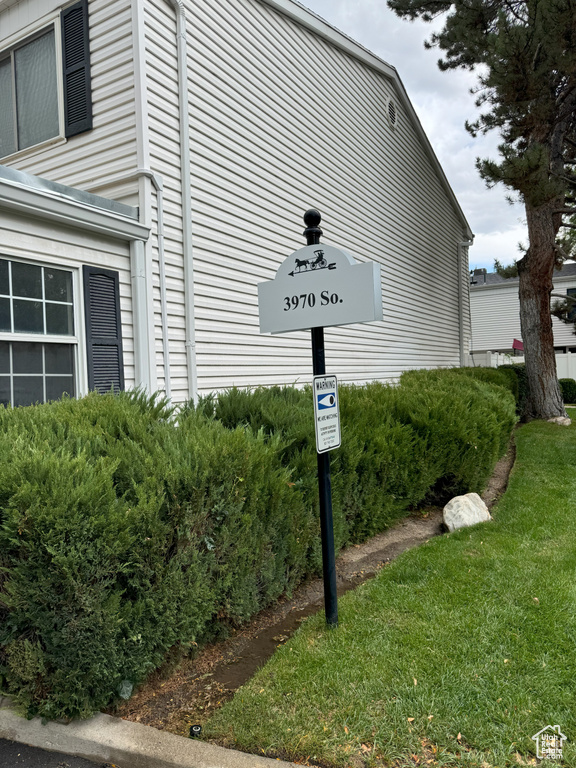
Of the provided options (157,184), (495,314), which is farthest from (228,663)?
(495,314)

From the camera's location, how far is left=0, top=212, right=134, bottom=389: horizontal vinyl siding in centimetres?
489

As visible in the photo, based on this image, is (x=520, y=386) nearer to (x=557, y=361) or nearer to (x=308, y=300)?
(x=557, y=361)

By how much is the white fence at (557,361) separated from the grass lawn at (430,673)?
16683 mm

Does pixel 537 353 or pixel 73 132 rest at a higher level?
pixel 73 132

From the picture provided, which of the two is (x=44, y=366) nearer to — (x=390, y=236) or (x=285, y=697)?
(x=285, y=697)

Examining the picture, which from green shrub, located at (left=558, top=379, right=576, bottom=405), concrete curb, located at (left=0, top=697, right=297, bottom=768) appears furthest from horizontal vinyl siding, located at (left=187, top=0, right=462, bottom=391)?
green shrub, located at (left=558, top=379, right=576, bottom=405)

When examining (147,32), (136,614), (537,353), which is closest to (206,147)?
(147,32)

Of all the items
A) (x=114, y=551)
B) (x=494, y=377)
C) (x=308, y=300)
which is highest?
(x=308, y=300)

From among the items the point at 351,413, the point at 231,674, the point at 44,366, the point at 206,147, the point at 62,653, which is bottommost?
the point at 231,674

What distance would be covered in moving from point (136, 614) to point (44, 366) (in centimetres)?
332

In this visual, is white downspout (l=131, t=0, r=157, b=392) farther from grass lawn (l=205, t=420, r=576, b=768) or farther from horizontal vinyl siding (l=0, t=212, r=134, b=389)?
grass lawn (l=205, t=420, r=576, b=768)

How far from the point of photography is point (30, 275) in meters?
5.08

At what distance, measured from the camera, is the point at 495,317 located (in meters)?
33.2

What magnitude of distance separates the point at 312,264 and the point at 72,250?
3.26m
